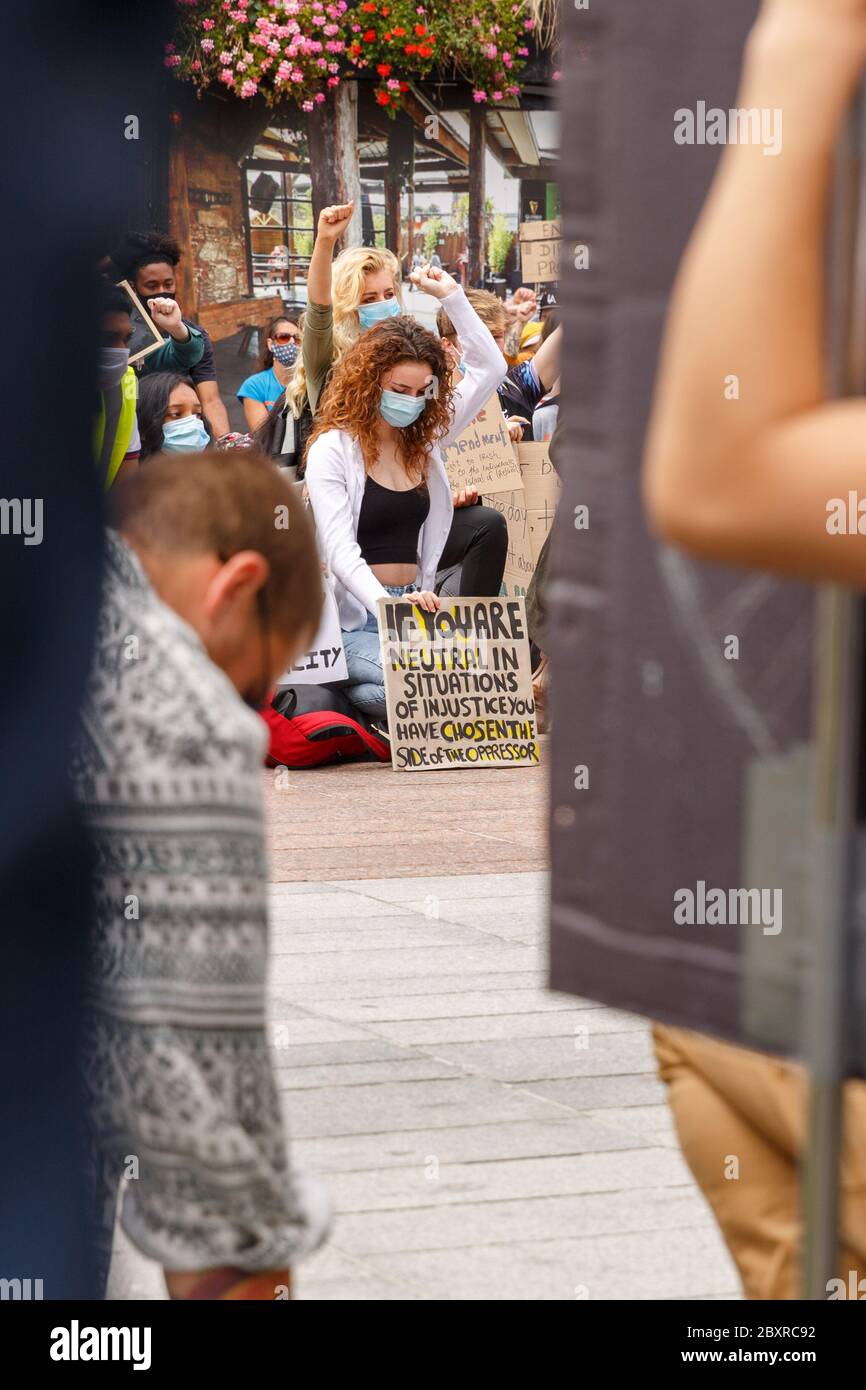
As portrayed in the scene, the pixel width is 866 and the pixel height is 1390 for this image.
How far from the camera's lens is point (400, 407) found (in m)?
8.88

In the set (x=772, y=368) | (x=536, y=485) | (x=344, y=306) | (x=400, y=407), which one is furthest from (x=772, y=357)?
(x=536, y=485)

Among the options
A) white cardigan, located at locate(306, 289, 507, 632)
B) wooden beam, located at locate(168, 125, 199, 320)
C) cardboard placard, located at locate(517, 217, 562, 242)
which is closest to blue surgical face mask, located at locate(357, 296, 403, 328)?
white cardigan, located at locate(306, 289, 507, 632)

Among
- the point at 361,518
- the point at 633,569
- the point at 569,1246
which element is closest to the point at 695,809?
the point at 633,569

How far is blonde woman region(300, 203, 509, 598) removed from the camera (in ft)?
29.7

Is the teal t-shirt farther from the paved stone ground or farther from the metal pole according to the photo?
the metal pole

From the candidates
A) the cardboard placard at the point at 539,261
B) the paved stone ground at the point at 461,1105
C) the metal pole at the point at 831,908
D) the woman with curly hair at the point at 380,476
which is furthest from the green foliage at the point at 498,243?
the metal pole at the point at 831,908

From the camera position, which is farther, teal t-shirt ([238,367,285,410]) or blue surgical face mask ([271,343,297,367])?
blue surgical face mask ([271,343,297,367])

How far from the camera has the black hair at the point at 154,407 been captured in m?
9.35

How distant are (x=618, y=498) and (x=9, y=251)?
0.54m

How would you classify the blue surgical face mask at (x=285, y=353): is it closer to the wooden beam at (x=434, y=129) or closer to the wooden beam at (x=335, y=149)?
the wooden beam at (x=335, y=149)

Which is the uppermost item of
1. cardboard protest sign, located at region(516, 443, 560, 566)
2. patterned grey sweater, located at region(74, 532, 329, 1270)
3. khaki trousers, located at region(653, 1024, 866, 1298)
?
cardboard protest sign, located at region(516, 443, 560, 566)

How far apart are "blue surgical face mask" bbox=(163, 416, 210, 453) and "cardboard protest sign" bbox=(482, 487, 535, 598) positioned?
2.04 m

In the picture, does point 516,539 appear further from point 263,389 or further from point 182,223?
point 182,223

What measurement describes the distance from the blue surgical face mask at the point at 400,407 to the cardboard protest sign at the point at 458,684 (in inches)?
30.6
